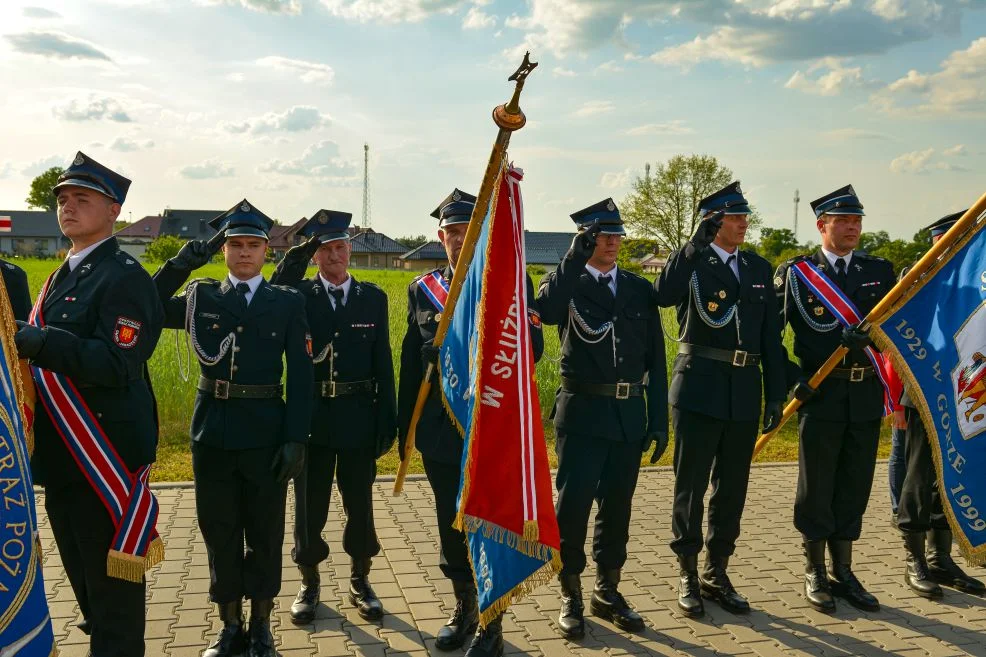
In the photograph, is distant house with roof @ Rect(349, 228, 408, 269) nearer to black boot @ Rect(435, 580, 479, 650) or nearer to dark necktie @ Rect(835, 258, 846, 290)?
dark necktie @ Rect(835, 258, 846, 290)

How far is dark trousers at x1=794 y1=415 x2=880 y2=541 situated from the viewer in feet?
17.0

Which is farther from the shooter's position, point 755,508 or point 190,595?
point 755,508

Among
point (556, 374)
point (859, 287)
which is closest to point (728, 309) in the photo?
point (859, 287)

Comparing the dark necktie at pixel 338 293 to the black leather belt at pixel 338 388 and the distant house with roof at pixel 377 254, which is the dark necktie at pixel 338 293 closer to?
the black leather belt at pixel 338 388

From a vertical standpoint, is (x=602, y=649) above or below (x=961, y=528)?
below

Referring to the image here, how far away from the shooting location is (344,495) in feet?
16.1

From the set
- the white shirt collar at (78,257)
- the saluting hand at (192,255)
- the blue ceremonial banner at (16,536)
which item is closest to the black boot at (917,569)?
the saluting hand at (192,255)

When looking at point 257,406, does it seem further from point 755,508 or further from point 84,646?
point 755,508

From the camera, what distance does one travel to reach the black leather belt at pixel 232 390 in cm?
424

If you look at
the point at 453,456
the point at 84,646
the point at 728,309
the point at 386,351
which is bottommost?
the point at 84,646

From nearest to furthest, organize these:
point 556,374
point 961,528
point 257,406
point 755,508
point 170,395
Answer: point 257,406
point 961,528
point 755,508
point 170,395
point 556,374

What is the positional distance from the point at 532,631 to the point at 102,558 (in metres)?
2.23

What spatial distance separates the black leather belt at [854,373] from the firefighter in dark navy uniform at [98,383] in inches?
152

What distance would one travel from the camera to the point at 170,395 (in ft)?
32.3
